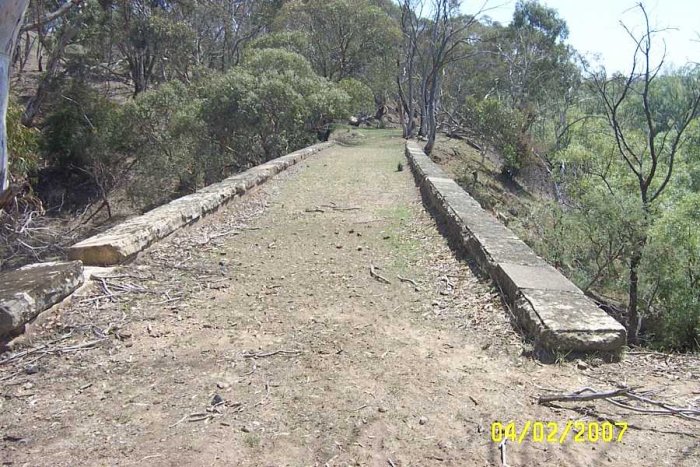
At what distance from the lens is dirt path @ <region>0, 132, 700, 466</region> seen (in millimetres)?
2184

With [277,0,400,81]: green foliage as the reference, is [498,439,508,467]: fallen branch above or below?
below

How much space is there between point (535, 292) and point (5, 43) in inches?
143

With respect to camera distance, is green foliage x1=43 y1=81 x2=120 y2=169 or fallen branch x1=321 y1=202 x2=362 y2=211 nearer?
fallen branch x1=321 y1=202 x2=362 y2=211

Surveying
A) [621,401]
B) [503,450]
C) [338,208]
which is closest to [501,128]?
[338,208]

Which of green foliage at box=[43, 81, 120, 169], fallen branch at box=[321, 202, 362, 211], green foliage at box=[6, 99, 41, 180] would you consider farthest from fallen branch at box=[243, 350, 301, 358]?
green foliage at box=[43, 81, 120, 169]

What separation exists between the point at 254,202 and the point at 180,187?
9.95 metres

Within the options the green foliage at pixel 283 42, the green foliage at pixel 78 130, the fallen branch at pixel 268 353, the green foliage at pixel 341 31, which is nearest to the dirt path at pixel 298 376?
the fallen branch at pixel 268 353

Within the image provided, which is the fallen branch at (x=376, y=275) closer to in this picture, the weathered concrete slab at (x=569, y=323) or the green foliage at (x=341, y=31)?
the weathered concrete slab at (x=569, y=323)

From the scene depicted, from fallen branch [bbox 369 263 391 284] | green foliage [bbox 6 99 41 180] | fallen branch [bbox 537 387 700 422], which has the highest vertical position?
green foliage [bbox 6 99 41 180]

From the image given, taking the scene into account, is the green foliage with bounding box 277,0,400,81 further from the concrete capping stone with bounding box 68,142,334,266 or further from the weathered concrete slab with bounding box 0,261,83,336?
the weathered concrete slab with bounding box 0,261,83,336

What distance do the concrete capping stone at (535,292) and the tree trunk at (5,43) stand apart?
3337 mm

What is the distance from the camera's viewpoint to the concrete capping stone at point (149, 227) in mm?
4301

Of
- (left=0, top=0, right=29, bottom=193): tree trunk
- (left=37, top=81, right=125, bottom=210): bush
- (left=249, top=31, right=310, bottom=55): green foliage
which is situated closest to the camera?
(left=0, top=0, right=29, bottom=193): tree trunk
